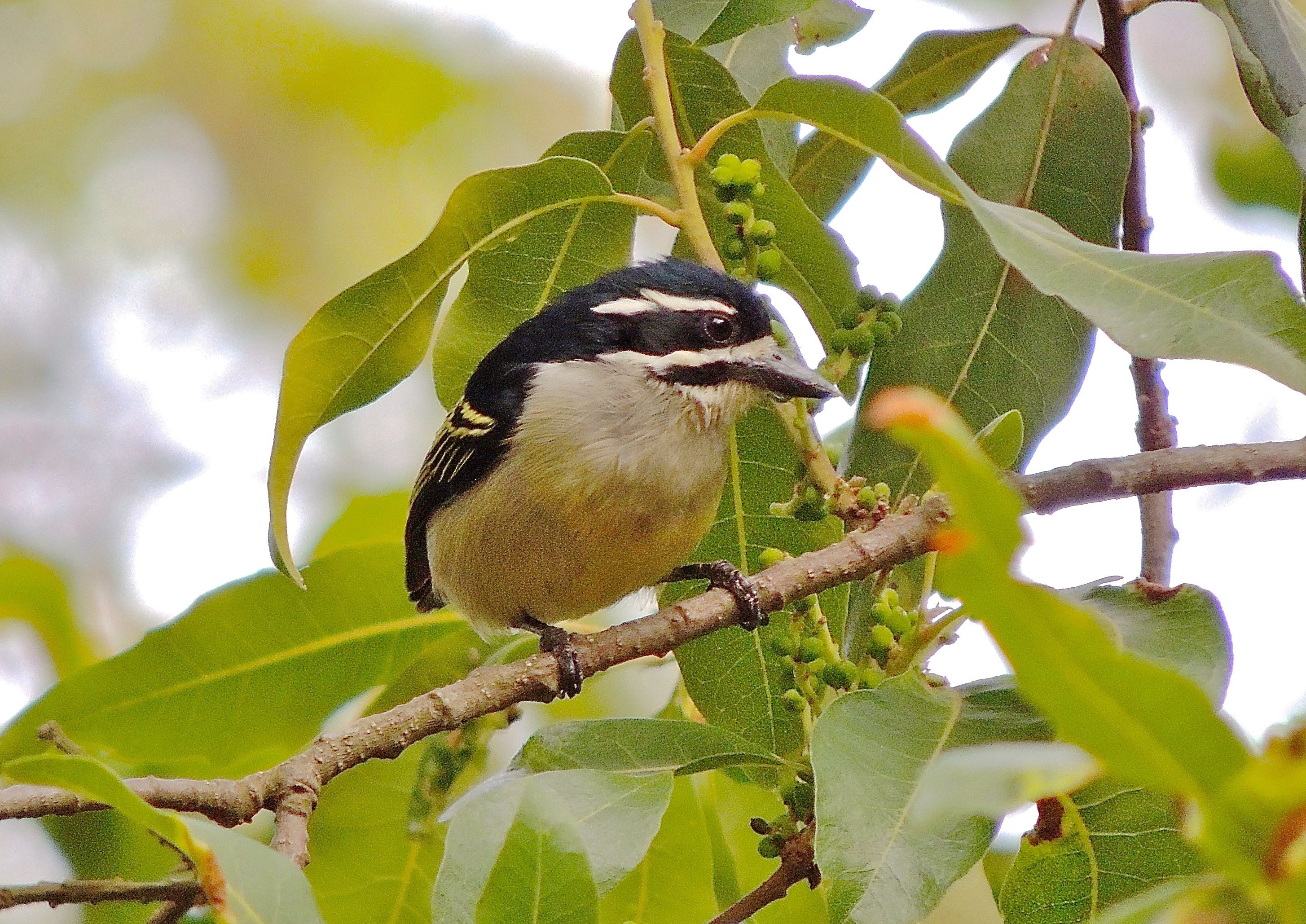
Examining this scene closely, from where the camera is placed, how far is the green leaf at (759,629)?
313 centimetres

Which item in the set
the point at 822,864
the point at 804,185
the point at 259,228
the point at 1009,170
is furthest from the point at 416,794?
the point at 259,228

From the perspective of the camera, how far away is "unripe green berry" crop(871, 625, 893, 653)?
2.50m

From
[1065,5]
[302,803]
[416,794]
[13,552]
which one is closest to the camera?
[302,803]

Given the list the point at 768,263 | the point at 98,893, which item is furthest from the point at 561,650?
the point at 98,893

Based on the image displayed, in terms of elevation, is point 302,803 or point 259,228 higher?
point 259,228

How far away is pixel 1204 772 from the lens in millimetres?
1057

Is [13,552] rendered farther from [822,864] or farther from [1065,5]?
[1065,5]

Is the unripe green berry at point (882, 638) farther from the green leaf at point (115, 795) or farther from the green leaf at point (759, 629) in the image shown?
the green leaf at point (115, 795)

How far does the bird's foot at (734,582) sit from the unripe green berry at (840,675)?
192 millimetres

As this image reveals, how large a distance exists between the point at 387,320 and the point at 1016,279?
4.79 feet

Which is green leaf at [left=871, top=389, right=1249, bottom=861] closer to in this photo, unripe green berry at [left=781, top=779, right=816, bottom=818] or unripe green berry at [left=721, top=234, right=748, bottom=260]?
unripe green berry at [left=781, top=779, right=816, bottom=818]

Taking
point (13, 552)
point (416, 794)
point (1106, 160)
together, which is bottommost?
point (416, 794)

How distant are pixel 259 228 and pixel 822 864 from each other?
7448 mm

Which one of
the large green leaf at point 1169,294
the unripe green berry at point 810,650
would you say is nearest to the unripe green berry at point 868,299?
the large green leaf at point 1169,294
